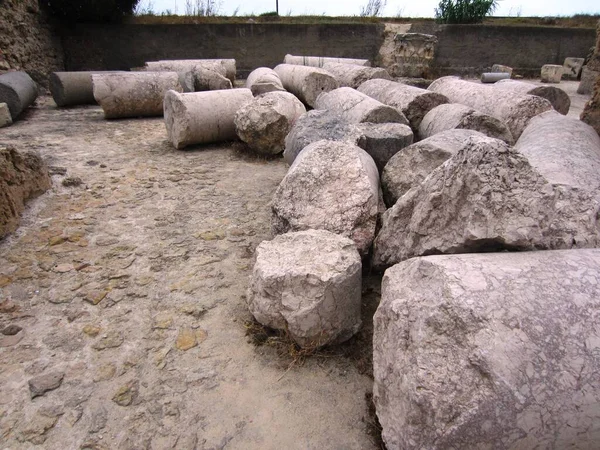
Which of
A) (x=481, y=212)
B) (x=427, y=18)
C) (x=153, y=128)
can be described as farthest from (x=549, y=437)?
(x=427, y=18)

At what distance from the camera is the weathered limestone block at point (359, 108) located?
505 cm

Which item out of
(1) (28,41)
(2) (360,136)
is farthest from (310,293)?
(1) (28,41)

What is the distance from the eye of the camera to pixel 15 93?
708 centimetres

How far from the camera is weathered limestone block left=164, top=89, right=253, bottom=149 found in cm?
566

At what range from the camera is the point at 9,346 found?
7.79ft

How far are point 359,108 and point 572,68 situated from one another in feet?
43.1

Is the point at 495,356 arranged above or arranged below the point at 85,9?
below

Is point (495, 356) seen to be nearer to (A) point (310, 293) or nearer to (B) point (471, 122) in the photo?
(A) point (310, 293)

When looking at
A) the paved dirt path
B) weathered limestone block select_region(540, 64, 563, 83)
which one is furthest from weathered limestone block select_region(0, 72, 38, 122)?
weathered limestone block select_region(540, 64, 563, 83)

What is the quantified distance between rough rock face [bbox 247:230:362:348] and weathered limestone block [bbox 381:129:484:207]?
1.18 metres

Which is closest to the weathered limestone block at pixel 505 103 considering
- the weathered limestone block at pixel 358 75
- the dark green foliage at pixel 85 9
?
the weathered limestone block at pixel 358 75

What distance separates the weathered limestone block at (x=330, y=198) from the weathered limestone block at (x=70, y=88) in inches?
286

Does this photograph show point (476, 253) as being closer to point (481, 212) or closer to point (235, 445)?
point (481, 212)

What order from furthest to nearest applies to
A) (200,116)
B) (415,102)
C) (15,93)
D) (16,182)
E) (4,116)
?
(15,93) < (4,116) < (200,116) < (415,102) < (16,182)
